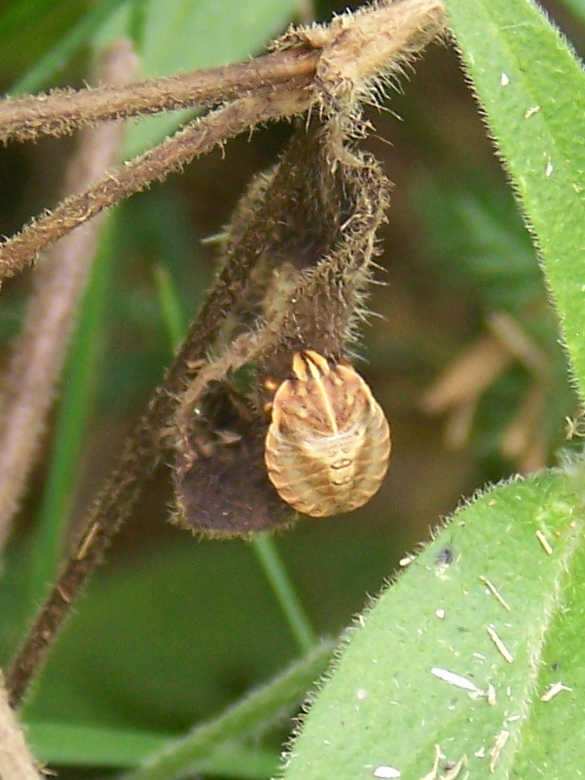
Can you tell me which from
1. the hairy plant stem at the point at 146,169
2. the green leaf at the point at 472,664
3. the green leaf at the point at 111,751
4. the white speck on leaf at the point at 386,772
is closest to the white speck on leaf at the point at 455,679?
the green leaf at the point at 472,664

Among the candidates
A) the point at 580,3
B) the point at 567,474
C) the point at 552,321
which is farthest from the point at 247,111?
the point at 552,321

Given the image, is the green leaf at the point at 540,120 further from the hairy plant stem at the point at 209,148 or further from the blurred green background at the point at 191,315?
the blurred green background at the point at 191,315

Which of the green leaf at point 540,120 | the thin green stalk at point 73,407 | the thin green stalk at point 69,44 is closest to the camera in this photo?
the green leaf at point 540,120

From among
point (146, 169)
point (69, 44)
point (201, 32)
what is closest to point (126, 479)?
point (146, 169)

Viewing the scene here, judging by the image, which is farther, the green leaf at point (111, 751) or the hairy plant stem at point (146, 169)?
the green leaf at point (111, 751)

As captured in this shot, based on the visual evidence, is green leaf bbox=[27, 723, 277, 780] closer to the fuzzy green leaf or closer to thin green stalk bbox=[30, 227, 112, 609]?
thin green stalk bbox=[30, 227, 112, 609]

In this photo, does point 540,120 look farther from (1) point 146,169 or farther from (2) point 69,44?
(2) point 69,44
